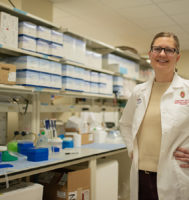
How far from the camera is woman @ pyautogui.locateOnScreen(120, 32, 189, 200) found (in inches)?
58.7

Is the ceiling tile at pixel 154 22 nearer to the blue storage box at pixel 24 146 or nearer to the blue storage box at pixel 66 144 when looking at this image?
the blue storage box at pixel 66 144

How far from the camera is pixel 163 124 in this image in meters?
1.54

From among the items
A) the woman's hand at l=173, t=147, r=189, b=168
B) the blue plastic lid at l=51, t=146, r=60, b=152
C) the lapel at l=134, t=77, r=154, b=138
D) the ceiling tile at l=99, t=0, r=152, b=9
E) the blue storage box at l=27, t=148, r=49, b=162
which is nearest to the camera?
the woman's hand at l=173, t=147, r=189, b=168

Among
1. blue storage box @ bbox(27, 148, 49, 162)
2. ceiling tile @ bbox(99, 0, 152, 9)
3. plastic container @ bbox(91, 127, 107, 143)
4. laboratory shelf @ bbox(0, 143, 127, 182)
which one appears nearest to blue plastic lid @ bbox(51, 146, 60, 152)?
laboratory shelf @ bbox(0, 143, 127, 182)

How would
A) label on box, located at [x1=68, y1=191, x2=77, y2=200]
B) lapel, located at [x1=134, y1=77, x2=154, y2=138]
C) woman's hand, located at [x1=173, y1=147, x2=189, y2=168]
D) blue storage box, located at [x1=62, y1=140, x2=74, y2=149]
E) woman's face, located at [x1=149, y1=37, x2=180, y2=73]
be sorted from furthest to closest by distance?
blue storage box, located at [x1=62, y1=140, x2=74, y2=149], label on box, located at [x1=68, y1=191, x2=77, y2=200], lapel, located at [x1=134, y1=77, x2=154, y2=138], woman's face, located at [x1=149, y1=37, x2=180, y2=73], woman's hand, located at [x1=173, y1=147, x2=189, y2=168]

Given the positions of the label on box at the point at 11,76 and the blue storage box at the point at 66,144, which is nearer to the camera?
the label on box at the point at 11,76

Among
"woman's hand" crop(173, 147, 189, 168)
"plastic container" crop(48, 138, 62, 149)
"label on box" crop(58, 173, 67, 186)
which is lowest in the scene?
"label on box" crop(58, 173, 67, 186)

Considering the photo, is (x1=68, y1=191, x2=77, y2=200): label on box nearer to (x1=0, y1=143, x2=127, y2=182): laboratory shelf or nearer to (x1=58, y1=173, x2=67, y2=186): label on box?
(x1=58, y1=173, x2=67, y2=186): label on box

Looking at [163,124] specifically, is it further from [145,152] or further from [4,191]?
[4,191]

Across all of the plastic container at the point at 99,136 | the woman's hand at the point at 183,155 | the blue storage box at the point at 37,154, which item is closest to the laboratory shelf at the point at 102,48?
the plastic container at the point at 99,136

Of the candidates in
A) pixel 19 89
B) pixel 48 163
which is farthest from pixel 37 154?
pixel 19 89

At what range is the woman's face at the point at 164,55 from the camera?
→ 157cm

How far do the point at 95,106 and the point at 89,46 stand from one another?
2.91 feet

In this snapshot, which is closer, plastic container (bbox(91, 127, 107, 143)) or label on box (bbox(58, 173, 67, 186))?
label on box (bbox(58, 173, 67, 186))
